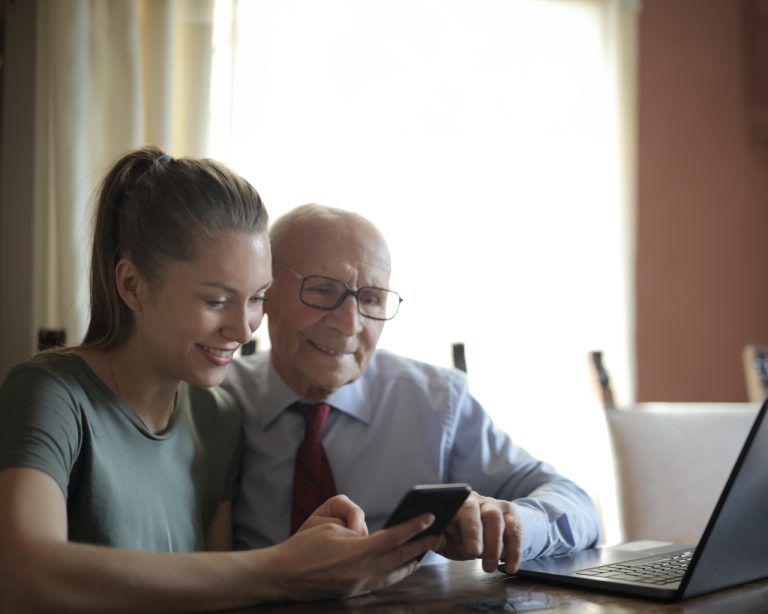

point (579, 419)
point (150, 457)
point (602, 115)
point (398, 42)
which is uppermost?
point (398, 42)

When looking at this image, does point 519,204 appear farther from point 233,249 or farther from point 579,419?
point 233,249

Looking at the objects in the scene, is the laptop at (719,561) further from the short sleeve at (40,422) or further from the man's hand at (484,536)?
the short sleeve at (40,422)

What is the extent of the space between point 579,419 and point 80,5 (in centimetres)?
199

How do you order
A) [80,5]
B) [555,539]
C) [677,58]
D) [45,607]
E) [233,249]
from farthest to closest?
[677,58], [80,5], [555,539], [233,249], [45,607]

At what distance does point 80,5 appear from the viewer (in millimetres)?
2199

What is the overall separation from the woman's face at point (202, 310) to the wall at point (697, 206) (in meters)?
2.31

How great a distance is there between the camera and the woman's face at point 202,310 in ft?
4.09

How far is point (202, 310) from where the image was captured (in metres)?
1.24

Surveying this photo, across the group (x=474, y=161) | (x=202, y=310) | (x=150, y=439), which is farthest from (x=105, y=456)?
(x=474, y=161)

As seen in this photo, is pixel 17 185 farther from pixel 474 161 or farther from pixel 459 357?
pixel 474 161

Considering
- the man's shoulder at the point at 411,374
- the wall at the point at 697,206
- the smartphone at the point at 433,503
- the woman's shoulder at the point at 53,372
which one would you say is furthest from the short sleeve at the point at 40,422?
the wall at the point at 697,206

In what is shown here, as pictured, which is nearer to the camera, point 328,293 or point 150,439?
point 150,439

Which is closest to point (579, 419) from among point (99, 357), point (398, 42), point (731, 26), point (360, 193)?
point (360, 193)

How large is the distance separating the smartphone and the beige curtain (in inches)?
54.2
